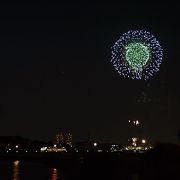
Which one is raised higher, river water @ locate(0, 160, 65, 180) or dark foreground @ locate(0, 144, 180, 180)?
river water @ locate(0, 160, 65, 180)

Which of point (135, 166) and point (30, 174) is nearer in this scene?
point (135, 166)

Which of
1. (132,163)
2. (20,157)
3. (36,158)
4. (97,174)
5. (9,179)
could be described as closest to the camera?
(97,174)

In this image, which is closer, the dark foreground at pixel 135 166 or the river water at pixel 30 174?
the dark foreground at pixel 135 166

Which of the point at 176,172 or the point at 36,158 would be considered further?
the point at 36,158

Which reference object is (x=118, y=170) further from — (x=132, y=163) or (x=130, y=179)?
(x=132, y=163)

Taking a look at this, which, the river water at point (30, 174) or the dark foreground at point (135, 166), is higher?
the river water at point (30, 174)

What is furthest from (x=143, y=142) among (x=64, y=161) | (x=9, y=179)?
(x=9, y=179)

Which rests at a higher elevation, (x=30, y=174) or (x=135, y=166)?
(x=30, y=174)

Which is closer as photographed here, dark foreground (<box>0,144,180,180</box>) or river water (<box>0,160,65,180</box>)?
dark foreground (<box>0,144,180,180</box>)

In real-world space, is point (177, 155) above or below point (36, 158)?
below

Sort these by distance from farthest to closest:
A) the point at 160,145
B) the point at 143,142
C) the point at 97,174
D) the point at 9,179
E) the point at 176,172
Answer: the point at 143,142
the point at 9,179
the point at 97,174
the point at 160,145
the point at 176,172
